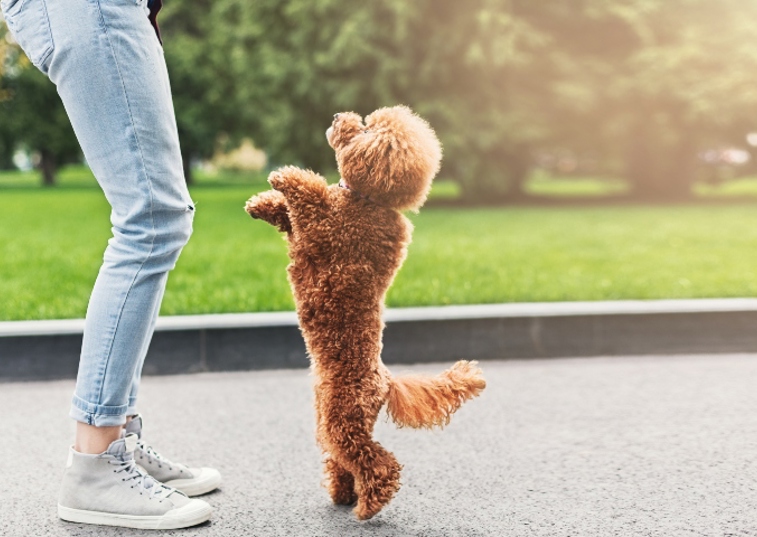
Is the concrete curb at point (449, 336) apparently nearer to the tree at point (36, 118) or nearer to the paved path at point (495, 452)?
the paved path at point (495, 452)

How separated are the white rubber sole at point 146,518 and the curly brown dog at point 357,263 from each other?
433 mm

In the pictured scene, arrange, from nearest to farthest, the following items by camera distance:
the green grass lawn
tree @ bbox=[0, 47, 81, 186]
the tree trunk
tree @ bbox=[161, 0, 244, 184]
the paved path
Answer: the paved path
the green grass lawn
tree @ bbox=[161, 0, 244, 184]
tree @ bbox=[0, 47, 81, 186]
the tree trunk

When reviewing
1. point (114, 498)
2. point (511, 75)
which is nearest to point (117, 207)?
point (114, 498)

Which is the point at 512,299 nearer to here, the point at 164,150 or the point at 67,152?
the point at 164,150

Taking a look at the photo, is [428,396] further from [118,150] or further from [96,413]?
[118,150]

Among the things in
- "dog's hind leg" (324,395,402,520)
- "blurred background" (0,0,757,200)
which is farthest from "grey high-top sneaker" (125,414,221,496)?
"blurred background" (0,0,757,200)

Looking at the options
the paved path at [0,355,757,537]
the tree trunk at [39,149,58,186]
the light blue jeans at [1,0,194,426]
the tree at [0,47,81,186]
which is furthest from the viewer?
the tree trunk at [39,149,58,186]

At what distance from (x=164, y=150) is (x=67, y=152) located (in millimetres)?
36218

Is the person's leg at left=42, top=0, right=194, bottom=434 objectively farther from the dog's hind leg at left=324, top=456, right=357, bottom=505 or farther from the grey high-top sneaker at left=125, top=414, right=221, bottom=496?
the dog's hind leg at left=324, top=456, right=357, bottom=505

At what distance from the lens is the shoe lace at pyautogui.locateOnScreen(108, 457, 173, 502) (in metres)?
2.60

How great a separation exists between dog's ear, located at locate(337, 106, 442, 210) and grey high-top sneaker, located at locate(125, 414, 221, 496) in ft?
3.51

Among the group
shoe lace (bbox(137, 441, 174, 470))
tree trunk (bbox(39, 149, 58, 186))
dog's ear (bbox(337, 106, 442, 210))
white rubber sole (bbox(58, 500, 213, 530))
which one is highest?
dog's ear (bbox(337, 106, 442, 210))

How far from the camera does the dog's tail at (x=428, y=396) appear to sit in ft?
8.80

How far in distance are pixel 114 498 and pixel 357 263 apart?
98 cm
